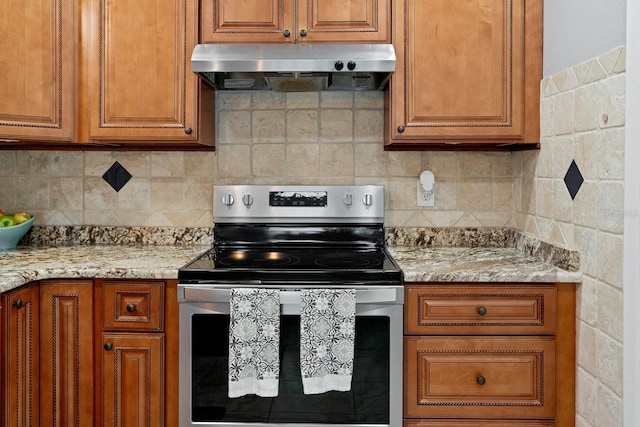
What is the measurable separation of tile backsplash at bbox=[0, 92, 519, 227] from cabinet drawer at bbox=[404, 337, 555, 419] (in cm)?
74

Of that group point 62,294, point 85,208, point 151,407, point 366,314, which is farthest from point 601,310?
point 85,208

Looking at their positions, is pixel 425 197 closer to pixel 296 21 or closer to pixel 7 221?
pixel 296 21

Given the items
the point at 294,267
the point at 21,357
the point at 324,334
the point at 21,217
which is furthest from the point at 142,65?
the point at 324,334

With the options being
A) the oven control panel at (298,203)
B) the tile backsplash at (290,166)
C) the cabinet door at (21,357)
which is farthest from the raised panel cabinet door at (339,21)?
the cabinet door at (21,357)

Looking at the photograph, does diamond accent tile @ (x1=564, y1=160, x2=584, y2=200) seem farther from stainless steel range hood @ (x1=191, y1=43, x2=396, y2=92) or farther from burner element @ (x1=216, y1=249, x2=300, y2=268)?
burner element @ (x1=216, y1=249, x2=300, y2=268)

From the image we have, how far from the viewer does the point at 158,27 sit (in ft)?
7.22

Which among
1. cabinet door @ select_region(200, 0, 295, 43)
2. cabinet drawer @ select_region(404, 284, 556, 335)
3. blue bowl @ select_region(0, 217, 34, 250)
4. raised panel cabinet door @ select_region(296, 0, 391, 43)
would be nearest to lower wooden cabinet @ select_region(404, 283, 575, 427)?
cabinet drawer @ select_region(404, 284, 556, 335)

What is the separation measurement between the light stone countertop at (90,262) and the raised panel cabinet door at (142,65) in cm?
47

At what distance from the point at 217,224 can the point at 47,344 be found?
32.2 inches

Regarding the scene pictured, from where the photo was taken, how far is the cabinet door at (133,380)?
1921 mm

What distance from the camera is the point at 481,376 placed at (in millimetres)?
1897

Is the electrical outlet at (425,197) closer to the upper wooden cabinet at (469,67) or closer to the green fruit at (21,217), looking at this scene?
the upper wooden cabinet at (469,67)

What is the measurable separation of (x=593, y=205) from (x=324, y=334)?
2.93ft

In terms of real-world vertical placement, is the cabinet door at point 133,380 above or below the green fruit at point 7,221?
below
